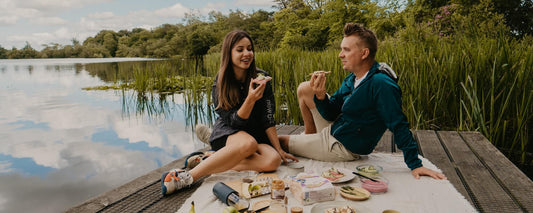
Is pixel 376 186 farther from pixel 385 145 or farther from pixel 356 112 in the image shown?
pixel 385 145

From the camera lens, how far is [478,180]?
2.05m

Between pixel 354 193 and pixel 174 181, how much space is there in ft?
3.48

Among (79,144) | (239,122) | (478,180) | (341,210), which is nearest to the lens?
(341,210)

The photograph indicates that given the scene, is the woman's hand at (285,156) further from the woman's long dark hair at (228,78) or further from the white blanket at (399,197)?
the woman's long dark hair at (228,78)

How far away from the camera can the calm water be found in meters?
3.13

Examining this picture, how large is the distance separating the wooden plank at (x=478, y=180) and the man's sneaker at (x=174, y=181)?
1.65m

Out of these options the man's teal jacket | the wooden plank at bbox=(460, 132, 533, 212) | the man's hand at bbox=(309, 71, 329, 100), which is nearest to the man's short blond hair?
the man's teal jacket

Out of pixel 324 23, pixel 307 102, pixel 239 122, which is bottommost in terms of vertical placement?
pixel 239 122

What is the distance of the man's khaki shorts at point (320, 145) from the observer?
244 centimetres

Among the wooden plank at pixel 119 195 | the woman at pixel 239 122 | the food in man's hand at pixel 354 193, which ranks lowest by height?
the wooden plank at pixel 119 195

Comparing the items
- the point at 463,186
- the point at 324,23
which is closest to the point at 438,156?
the point at 463,186

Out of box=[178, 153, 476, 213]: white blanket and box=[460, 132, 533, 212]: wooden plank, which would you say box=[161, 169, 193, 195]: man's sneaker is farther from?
box=[460, 132, 533, 212]: wooden plank

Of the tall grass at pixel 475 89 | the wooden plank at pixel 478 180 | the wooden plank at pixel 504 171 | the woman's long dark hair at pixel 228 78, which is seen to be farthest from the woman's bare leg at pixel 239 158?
the tall grass at pixel 475 89

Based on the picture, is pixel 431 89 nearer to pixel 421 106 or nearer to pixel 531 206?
pixel 421 106
